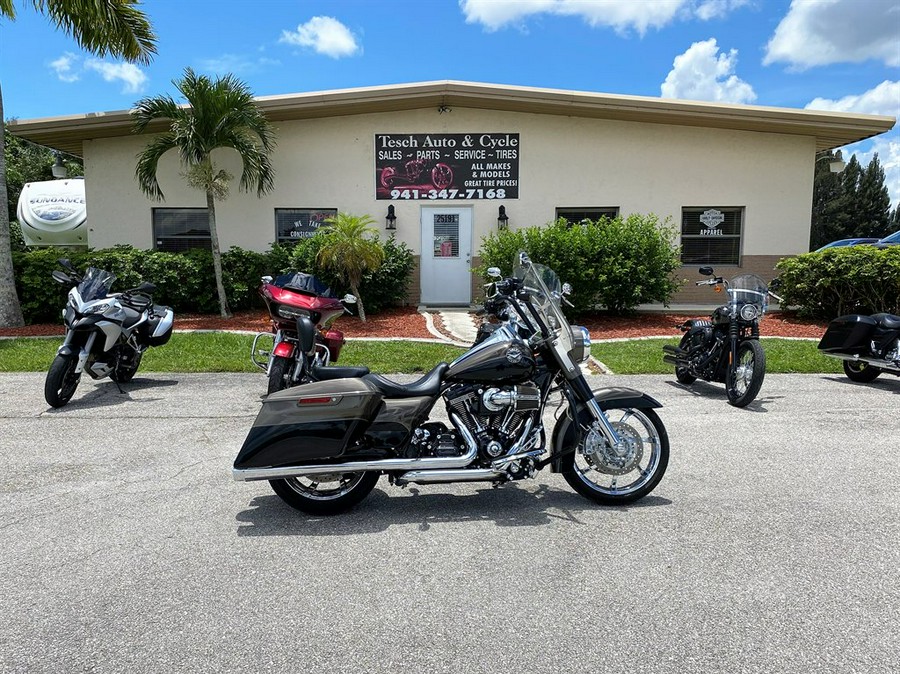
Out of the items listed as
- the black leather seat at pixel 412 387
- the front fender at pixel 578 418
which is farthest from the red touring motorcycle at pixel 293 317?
the front fender at pixel 578 418

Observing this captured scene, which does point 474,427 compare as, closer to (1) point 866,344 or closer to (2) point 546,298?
(2) point 546,298

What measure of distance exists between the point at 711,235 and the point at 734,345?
9.27 metres

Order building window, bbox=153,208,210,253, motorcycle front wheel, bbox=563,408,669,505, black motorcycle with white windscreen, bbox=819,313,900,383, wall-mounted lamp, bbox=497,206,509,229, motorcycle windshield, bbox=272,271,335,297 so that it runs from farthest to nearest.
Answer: building window, bbox=153,208,210,253 < wall-mounted lamp, bbox=497,206,509,229 < black motorcycle with white windscreen, bbox=819,313,900,383 < motorcycle windshield, bbox=272,271,335,297 < motorcycle front wheel, bbox=563,408,669,505

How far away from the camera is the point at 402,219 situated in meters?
14.6

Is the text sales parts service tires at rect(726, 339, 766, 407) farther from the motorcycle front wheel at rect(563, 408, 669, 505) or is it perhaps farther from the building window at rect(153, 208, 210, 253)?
the building window at rect(153, 208, 210, 253)

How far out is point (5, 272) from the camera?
11.3 meters

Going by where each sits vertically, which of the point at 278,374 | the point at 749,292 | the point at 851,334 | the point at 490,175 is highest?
the point at 490,175

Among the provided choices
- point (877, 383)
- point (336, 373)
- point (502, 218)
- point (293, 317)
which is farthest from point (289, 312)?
point (502, 218)

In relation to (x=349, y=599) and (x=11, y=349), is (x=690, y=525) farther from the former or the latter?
(x=11, y=349)

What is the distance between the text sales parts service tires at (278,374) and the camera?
5.77m

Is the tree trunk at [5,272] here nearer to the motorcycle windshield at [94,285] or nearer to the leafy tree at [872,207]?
the motorcycle windshield at [94,285]

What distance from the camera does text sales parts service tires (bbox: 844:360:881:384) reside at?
749cm

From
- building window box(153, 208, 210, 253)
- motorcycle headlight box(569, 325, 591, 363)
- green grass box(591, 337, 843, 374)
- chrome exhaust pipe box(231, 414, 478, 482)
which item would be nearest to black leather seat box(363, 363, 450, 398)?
chrome exhaust pipe box(231, 414, 478, 482)

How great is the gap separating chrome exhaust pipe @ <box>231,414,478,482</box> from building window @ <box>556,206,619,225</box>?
39.6 feet
